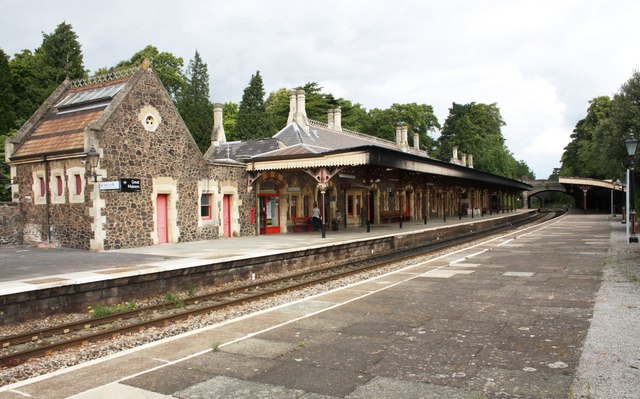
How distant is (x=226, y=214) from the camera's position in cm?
2080

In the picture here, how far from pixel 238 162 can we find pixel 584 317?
16309 mm

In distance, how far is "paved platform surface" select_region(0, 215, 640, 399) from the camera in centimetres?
459

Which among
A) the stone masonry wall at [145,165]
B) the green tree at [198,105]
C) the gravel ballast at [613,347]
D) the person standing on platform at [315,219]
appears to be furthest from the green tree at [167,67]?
the gravel ballast at [613,347]

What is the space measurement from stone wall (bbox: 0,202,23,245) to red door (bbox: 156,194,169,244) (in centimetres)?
523

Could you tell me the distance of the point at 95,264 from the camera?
11.8 meters

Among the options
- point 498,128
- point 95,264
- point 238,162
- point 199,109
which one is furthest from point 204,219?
point 498,128

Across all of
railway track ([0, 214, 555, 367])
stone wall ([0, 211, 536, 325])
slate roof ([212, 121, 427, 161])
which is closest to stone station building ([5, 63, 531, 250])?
slate roof ([212, 121, 427, 161])

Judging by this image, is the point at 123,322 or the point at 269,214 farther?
the point at 269,214

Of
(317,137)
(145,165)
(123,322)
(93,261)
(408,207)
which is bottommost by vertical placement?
(123,322)

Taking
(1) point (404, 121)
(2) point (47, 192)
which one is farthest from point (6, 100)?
(1) point (404, 121)

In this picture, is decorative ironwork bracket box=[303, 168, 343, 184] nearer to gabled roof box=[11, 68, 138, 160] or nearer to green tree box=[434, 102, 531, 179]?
gabled roof box=[11, 68, 138, 160]

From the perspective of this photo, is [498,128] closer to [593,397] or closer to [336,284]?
[336,284]

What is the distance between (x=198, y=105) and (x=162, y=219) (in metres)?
35.6

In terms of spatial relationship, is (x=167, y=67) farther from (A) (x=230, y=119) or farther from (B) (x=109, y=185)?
(B) (x=109, y=185)
